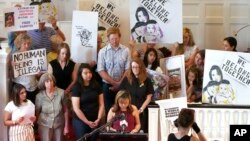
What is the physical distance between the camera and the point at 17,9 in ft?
22.3

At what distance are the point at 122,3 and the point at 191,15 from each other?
130 cm

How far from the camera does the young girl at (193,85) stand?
656cm

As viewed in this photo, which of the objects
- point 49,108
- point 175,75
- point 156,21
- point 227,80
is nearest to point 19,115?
point 49,108

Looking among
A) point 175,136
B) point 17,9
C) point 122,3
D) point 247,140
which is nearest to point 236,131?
point 247,140

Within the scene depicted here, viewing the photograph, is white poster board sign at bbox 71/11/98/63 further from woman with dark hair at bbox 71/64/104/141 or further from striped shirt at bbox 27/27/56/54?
woman with dark hair at bbox 71/64/104/141

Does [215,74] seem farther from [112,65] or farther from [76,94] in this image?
[76,94]

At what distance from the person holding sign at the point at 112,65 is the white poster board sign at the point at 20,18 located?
92 centimetres

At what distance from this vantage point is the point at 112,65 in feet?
22.4

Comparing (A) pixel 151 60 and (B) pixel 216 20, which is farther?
(B) pixel 216 20

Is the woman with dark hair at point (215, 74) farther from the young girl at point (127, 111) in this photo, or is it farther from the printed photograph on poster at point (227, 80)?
the young girl at point (127, 111)

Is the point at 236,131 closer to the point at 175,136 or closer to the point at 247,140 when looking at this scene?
the point at 247,140

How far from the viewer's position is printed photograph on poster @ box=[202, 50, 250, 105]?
20.5ft

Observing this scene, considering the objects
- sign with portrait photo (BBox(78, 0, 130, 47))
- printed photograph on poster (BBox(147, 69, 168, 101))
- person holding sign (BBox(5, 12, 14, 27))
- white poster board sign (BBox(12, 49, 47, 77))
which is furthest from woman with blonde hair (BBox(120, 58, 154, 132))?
person holding sign (BBox(5, 12, 14, 27))

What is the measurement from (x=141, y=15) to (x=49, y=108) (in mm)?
1794
